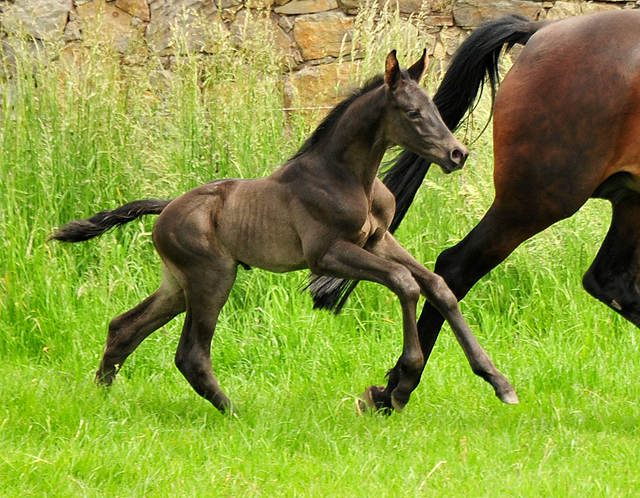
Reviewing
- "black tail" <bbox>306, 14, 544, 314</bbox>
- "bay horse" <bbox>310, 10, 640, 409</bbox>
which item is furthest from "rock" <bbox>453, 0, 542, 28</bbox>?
"bay horse" <bbox>310, 10, 640, 409</bbox>

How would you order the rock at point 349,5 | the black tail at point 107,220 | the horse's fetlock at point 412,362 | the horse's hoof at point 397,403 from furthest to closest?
1. the rock at point 349,5
2. the black tail at point 107,220
3. the horse's hoof at point 397,403
4. the horse's fetlock at point 412,362

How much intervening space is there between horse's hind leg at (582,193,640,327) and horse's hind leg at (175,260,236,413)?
5.29ft

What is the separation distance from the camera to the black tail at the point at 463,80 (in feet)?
13.2

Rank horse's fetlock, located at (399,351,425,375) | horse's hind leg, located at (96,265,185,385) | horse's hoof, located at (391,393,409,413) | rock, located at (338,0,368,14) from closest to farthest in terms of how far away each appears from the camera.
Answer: horse's fetlock, located at (399,351,425,375) < horse's hoof, located at (391,393,409,413) < horse's hind leg, located at (96,265,185,385) < rock, located at (338,0,368,14)

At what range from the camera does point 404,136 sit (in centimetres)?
309

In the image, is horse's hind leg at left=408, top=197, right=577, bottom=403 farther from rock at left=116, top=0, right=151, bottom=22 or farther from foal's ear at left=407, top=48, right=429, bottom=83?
rock at left=116, top=0, right=151, bottom=22

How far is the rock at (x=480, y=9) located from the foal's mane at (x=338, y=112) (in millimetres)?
4599

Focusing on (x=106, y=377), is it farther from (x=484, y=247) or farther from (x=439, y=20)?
(x=439, y=20)

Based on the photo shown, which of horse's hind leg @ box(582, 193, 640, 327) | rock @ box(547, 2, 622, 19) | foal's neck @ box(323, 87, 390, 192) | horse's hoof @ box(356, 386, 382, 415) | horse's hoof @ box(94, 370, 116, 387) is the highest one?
foal's neck @ box(323, 87, 390, 192)

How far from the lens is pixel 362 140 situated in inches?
127

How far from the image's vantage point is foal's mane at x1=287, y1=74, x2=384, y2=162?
3314 millimetres

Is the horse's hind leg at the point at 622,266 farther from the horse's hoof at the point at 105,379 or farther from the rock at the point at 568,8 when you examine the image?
the rock at the point at 568,8

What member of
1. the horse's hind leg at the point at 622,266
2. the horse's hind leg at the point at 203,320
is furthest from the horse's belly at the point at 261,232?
the horse's hind leg at the point at 622,266

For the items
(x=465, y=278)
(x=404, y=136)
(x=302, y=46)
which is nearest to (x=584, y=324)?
(x=465, y=278)
